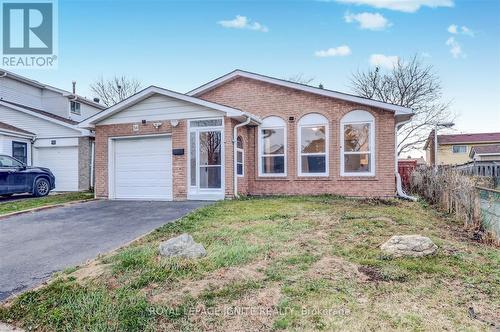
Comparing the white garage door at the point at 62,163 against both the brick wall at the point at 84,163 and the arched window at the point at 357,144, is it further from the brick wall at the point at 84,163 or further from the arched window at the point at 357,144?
the arched window at the point at 357,144

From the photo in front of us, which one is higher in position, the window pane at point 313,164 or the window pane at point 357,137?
the window pane at point 357,137

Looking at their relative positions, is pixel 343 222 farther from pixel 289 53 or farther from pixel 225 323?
pixel 289 53

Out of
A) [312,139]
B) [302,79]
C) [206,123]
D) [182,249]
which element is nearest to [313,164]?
[312,139]

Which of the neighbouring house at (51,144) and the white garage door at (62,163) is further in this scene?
the white garage door at (62,163)

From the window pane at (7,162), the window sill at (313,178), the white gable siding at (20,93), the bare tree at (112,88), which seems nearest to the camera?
the window sill at (313,178)

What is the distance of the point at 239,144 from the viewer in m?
11.4

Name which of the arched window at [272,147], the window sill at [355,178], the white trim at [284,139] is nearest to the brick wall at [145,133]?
the white trim at [284,139]

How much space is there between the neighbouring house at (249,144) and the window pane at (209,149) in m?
0.03

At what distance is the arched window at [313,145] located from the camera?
1139 centimetres

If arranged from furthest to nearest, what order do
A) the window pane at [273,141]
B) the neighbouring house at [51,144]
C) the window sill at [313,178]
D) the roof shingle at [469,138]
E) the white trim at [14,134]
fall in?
1. the roof shingle at [469,138]
2. the neighbouring house at [51,144]
3. the white trim at [14,134]
4. the window pane at [273,141]
5. the window sill at [313,178]

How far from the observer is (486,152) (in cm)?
3158

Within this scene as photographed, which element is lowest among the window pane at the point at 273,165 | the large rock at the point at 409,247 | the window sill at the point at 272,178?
the large rock at the point at 409,247

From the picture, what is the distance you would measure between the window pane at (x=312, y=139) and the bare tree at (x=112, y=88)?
86.9ft

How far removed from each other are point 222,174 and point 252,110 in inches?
128
